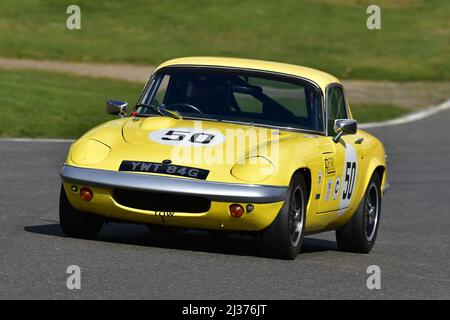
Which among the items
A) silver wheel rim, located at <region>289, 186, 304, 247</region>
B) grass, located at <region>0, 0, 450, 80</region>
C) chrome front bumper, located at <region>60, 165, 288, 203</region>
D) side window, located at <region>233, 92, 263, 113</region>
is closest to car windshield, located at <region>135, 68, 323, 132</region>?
side window, located at <region>233, 92, 263, 113</region>

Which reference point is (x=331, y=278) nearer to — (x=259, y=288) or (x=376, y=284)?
(x=376, y=284)

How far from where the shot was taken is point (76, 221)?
360 inches

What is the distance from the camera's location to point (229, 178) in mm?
8633

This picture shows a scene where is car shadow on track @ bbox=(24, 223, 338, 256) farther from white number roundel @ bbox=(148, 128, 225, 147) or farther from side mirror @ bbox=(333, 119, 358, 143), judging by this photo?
side mirror @ bbox=(333, 119, 358, 143)

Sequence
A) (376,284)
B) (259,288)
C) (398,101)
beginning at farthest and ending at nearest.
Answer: (398,101) < (376,284) < (259,288)

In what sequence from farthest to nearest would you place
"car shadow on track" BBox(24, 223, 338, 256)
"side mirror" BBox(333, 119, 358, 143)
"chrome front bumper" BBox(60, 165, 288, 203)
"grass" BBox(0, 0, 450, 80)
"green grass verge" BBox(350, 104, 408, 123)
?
"grass" BBox(0, 0, 450, 80), "green grass verge" BBox(350, 104, 408, 123), "side mirror" BBox(333, 119, 358, 143), "car shadow on track" BBox(24, 223, 338, 256), "chrome front bumper" BBox(60, 165, 288, 203)

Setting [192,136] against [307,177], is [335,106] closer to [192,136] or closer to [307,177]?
[307,177]

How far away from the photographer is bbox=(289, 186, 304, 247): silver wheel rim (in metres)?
8.95

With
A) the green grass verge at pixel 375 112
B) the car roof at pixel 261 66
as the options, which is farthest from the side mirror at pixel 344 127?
the green grass verge at pixel 375 112

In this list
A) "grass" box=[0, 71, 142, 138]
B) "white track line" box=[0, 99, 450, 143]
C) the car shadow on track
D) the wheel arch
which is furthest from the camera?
"white track line" box=[0, 99, 450, 143]

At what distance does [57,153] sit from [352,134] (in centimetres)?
747

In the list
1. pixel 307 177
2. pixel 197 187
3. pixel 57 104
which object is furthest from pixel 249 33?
pixel 197 187

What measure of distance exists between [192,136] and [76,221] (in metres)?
1.02

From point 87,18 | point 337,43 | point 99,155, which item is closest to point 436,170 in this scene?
point 99,155
